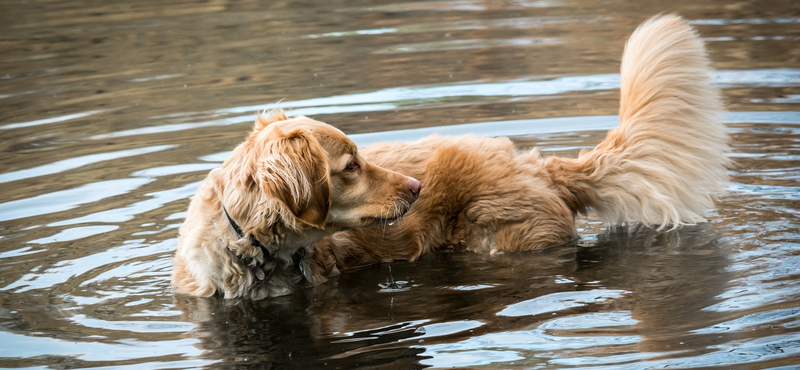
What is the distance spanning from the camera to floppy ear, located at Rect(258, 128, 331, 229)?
458cm

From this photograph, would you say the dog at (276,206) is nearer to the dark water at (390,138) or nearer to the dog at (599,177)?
the dark water at (390,138)

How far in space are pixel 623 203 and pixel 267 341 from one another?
250 centimetres

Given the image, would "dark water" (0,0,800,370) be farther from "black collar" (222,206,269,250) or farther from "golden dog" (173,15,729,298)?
"black collar" (222,206,269,250)

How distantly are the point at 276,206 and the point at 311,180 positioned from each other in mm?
234

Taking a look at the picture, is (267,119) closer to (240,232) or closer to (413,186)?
(240,232)

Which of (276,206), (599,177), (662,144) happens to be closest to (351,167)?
(276,206)

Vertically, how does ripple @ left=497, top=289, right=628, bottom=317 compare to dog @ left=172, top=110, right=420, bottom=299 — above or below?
below

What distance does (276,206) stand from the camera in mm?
4664

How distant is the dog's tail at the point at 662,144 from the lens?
5602 millimetres

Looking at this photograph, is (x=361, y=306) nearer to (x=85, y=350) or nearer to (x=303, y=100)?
(x=85, y=350)

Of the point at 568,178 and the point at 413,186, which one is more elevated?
the point at 413,186

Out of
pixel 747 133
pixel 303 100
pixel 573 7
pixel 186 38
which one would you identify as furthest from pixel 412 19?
pixel 747 133

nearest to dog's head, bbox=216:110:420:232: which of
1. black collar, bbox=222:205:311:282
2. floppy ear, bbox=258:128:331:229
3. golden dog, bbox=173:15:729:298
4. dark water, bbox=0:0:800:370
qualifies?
floppy ear, bbox=258:128:331:229

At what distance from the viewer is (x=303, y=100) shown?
9.70 m
